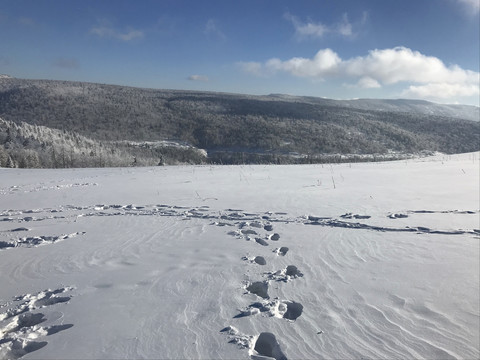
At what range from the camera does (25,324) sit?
3736mm

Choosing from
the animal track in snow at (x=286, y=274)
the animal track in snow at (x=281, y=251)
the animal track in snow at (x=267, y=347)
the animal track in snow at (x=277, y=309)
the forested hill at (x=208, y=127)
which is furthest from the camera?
the forested hill at (x=208, y=127)

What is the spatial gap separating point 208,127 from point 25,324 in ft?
434

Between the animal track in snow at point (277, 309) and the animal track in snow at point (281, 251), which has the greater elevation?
the animal track in snow at point (277, 309)

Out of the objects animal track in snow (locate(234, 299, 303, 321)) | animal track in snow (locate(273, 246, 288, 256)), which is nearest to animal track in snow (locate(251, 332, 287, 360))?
animal track in snow (locate(234, 299, 303, 321))

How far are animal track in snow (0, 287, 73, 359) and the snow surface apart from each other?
0.7 inches

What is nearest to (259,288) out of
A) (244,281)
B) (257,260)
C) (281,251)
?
(244,281)

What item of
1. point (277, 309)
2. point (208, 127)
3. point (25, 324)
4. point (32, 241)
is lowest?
point (32, 241)

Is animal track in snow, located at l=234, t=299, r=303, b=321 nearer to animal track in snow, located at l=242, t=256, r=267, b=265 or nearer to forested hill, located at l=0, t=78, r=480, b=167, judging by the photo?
animal track in snow, located at l=242, t=256, r=267, b=265

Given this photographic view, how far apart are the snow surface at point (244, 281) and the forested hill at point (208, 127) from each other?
6796cm

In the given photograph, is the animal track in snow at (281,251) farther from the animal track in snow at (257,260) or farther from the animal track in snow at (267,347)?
the animal track in snow at (267,347)

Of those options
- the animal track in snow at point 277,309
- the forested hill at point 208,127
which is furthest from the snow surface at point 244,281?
the forested hill at point 208,127

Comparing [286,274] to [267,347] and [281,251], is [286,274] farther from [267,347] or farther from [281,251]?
[267,347]

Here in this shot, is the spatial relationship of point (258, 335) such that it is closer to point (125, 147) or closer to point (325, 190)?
point (325, 190)

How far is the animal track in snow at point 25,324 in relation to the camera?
3.22 metres
